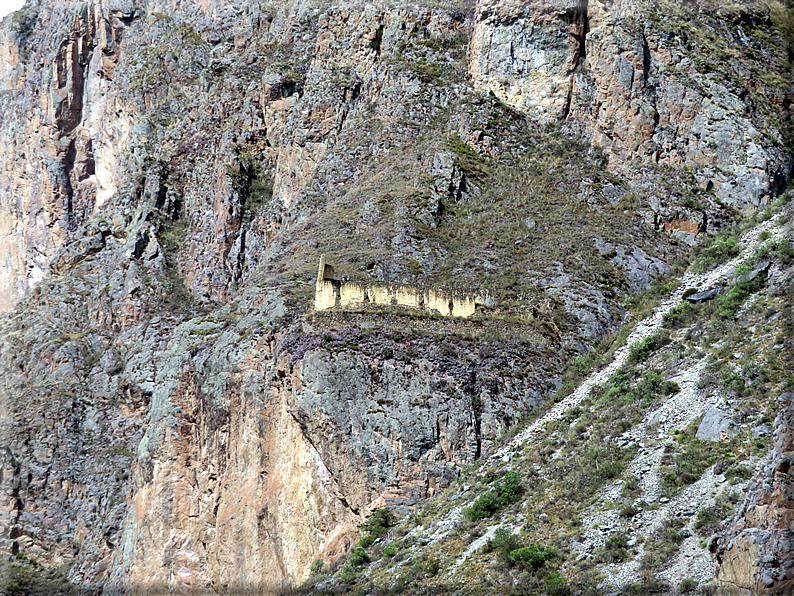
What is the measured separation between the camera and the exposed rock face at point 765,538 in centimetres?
2630

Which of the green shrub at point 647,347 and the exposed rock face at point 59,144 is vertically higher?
the exposed rock face at point 59,144

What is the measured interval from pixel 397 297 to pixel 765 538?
91.2ft

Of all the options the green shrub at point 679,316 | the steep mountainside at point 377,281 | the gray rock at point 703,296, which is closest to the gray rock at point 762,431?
the steep mountainside at point 377,281

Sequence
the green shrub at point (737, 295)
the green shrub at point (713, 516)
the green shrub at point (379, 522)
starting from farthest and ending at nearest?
the green shrub at point (737, 295)
the green shrub at point (379, 522)
the green shrub at point (713, 516)

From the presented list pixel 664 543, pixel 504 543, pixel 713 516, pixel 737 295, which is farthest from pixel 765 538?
pixel 737 295

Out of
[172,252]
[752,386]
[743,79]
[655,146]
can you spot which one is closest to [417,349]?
[752,386]

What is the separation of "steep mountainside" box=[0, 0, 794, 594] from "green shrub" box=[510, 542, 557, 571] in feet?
0.55

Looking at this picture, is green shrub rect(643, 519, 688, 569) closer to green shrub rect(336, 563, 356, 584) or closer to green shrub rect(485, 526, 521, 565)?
green shrub rect(485, 526, 521, 565)

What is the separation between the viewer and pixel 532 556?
Answer: 3584cm

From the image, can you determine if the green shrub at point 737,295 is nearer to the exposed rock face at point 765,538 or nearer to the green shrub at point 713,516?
the green shrub at point 713,516

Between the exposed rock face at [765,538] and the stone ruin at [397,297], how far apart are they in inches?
965

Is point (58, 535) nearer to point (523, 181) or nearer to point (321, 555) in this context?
point (321, 555)

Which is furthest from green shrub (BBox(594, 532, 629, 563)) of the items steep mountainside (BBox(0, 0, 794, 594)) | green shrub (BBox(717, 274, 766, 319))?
green shrub (BBox(717, 274, 766, 319))

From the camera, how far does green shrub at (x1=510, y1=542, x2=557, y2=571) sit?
35.5 meters
